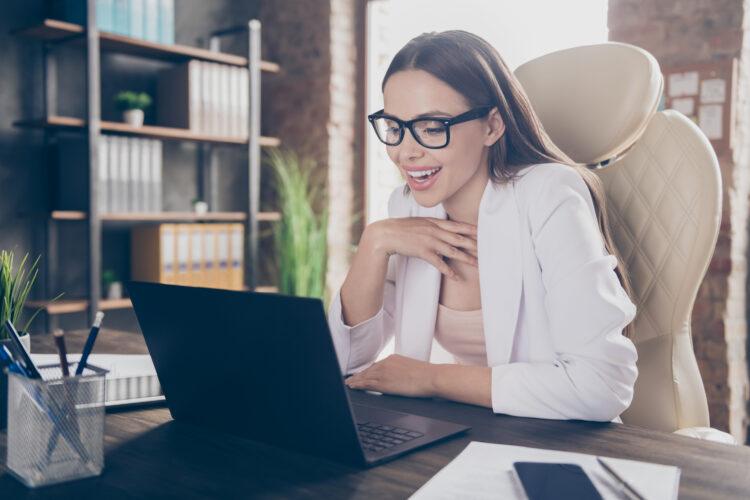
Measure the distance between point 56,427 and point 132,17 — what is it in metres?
2.86

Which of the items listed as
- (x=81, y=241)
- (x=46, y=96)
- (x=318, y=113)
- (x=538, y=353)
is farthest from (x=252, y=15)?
(x=538, y=353)

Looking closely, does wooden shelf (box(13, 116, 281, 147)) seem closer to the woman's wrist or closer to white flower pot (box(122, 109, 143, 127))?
white flower pot (box(122, 109, 143, 127))

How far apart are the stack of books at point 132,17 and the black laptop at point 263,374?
8.30 ft

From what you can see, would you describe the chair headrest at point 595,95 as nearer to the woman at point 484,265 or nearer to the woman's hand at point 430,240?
the woman at point 484,265

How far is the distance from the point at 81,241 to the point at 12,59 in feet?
2.76

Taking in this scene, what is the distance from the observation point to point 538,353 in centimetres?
119

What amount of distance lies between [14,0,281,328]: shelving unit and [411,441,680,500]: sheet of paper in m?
2.54

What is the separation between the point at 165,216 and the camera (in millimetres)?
3240

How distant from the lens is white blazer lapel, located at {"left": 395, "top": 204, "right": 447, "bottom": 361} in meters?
1.38

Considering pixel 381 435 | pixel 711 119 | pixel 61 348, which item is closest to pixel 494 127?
pixel 381 435

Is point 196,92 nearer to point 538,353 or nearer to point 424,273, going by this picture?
point 424,273

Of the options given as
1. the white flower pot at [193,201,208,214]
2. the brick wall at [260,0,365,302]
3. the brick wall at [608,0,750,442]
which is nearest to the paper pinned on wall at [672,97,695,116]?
the brick wall at [608,0,750,442]

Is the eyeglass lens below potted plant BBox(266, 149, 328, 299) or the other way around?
the other way around

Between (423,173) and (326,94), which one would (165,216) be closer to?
(326,94)
